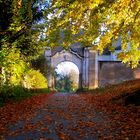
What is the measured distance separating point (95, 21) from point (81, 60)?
37934mm

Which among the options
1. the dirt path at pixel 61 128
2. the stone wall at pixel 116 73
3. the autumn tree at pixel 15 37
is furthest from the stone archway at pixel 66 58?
the dirt path at pixel 61 128

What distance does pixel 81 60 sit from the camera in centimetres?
5481

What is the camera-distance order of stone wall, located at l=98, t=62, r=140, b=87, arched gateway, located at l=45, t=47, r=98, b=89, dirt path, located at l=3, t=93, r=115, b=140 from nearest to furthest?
dirt path, located at l=3, t=93, r=115, b=140 → stone wall, located at l=98, t=62, r=140, b=87 → arched gateway, located at l=45, t=47, r=98, b=89

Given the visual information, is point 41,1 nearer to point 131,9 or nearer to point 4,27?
point 4,27

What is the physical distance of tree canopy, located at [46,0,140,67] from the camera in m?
15.4

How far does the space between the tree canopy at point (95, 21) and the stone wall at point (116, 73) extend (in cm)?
2756

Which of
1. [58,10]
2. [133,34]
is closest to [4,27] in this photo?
[58,10]

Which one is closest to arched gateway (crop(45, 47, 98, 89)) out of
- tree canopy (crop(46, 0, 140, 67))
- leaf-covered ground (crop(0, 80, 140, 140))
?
tree canopy (crop(46, 0, 140, 67))

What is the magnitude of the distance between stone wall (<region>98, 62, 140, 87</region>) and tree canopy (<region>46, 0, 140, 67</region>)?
27.6 metres

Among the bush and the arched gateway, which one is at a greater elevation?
the arched gateway

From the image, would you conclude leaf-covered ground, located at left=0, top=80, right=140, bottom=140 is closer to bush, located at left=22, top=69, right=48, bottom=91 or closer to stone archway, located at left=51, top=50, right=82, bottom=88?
bush, located at left=22, top=69, right=48, bottom=91

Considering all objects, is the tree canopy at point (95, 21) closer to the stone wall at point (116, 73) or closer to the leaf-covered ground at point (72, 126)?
the leaf-covered ground at point (72, 126)

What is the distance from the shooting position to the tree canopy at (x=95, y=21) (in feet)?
50.4

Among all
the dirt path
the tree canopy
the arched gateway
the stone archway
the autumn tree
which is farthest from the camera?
the stone archway
